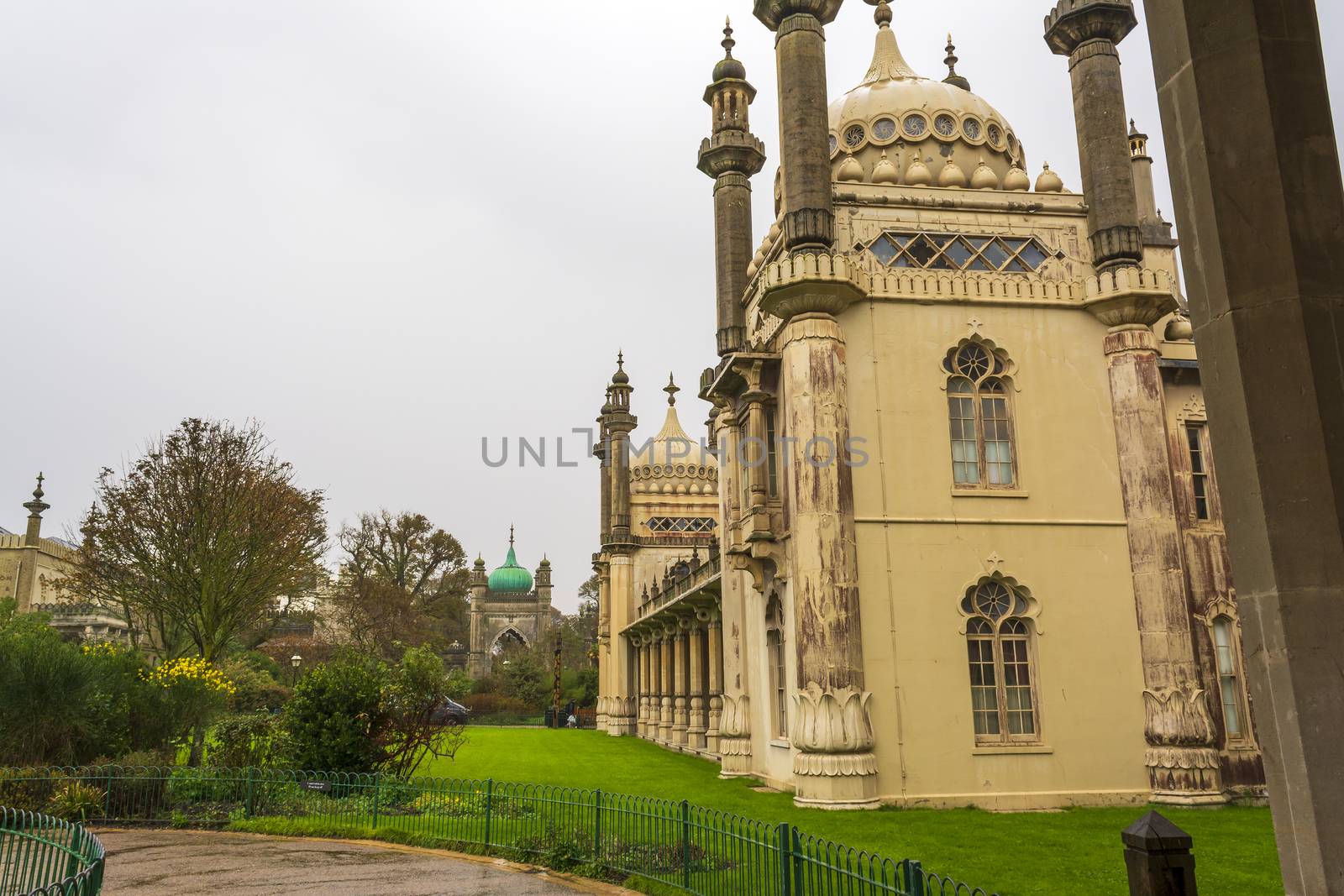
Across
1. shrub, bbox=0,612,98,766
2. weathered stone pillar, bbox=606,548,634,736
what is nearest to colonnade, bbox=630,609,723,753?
weathered stone pillar, bbox=606,548,634,736

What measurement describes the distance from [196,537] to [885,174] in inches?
790

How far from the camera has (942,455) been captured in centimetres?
1772

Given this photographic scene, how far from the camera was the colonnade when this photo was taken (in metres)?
28.6

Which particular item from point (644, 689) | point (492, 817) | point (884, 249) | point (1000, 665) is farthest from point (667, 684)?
point (492, 817)

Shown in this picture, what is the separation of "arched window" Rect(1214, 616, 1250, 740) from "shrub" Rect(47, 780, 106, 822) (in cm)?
1859

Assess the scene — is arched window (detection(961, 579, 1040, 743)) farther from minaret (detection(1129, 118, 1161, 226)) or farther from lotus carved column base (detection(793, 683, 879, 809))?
minaret (detection(1129, 118, 1161, 226))

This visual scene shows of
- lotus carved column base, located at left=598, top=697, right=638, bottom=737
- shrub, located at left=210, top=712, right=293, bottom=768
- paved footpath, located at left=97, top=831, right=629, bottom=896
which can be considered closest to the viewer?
paved footpath, located at left=97, top=831, right=629, bottom=896

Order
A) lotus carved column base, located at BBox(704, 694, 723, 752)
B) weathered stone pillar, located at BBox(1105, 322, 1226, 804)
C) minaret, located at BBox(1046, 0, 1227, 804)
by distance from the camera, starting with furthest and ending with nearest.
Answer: lotus carved column base, located at BBox(704, 694, 723, 752), minaret, located at BBox(1046, 0, 1227, 804), weathered stone pillar, located at BBox(1105, 322, 1226, 804)

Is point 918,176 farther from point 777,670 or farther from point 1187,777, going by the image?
point 1187,777

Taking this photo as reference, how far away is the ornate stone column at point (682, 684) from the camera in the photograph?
106 feet

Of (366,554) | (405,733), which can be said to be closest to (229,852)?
(405,733)

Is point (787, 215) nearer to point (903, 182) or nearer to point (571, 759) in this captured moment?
point (903, 182)

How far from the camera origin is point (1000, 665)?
17000 mm

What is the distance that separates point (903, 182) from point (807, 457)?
6.15 meters
